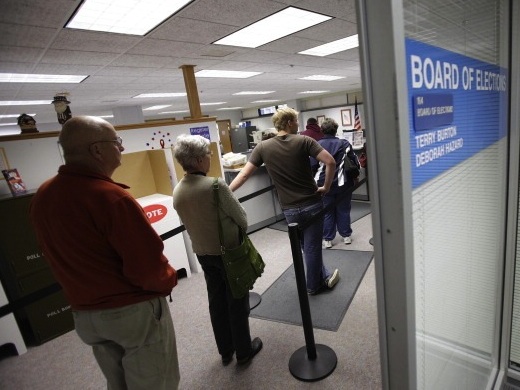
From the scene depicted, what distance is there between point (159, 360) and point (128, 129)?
2505 millimetres

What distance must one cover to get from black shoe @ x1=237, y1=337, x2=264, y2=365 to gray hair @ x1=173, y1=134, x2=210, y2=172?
1.28m

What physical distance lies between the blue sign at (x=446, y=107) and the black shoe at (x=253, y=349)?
5.67ft

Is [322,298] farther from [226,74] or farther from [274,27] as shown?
[226,74]

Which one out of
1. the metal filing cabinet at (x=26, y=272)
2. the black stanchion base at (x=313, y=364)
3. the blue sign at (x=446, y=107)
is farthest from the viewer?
the metal filing cabinet at (x=26, y=272)

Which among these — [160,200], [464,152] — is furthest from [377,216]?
[160,200]

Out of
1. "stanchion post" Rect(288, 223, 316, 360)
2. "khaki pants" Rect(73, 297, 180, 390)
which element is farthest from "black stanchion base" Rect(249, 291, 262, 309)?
"khaki pants" Rect(73, 297, 180, 390)

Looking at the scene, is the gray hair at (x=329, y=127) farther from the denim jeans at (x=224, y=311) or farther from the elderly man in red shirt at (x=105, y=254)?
the elderly man in red shirt at (x=105, y=254)

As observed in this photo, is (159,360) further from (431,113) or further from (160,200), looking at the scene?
(160,200)

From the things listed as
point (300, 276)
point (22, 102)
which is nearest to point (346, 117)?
point (22, 102)

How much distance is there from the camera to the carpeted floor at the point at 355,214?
14.8 ft

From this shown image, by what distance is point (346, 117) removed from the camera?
1273 centimetres

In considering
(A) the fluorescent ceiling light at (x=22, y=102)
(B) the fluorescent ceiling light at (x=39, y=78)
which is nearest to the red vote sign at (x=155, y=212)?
(B) the fluorescent ceiling light at (x=39, y=78)

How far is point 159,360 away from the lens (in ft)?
4.51

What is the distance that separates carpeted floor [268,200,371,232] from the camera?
4.51 meters
